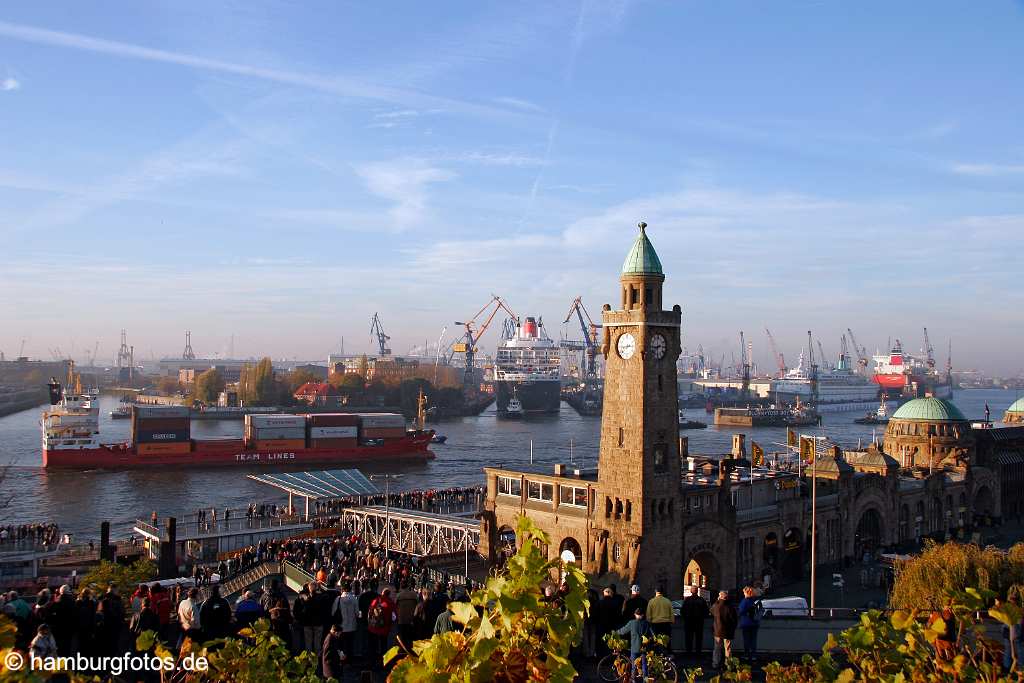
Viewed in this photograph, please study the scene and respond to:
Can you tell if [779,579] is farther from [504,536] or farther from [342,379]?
[342,379]

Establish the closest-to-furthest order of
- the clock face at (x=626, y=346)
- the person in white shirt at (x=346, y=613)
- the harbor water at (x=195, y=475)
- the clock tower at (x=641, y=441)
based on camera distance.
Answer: the person in white shirt at (x=346, y=613)
the clock tower at (x=641, y=441)
the clock face at (x=626, y=346)
the harbor water at (x=195, y=475)

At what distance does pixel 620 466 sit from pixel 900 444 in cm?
2639

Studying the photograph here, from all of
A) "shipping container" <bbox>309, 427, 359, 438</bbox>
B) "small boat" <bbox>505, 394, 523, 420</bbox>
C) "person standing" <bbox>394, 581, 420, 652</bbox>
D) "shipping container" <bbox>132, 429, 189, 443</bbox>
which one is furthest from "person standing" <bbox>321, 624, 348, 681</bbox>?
"small boat" <bbox>505, 394, 523, 420</bbox>

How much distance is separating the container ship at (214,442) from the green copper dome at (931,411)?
4714 centimetres

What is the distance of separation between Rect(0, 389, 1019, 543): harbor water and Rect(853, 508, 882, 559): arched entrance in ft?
44.8

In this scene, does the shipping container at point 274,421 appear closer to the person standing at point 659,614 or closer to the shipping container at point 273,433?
the shipping container at point 273,433

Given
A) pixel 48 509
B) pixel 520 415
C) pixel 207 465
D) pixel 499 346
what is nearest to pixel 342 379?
pixel 520 415

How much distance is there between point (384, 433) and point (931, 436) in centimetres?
5107

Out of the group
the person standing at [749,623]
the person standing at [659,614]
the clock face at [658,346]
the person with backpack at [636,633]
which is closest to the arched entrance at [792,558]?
the clock face at [658,346]

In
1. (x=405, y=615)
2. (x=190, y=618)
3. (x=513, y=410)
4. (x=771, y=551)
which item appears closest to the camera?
(x=190, y=618)

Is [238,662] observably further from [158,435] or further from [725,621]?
[158,435]

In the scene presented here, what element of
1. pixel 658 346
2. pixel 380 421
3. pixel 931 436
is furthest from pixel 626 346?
pixel 380 421

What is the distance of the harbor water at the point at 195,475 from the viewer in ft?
178

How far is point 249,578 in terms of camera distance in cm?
2645
